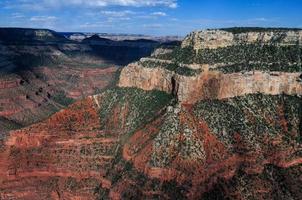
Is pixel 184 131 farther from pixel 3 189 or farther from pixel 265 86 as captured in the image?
pixel 3 189

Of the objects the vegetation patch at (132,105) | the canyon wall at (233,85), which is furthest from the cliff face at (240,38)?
the vegetation patch at (132,105)

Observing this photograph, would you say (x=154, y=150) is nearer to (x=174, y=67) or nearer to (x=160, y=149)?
(x=160, y=149)

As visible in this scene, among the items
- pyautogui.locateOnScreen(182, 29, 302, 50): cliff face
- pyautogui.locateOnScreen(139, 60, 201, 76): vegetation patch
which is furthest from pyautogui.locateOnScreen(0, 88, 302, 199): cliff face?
pyautogui.locateOnScreen(182, 29, 302, 50): cliff face

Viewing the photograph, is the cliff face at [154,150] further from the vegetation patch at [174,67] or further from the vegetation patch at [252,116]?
the vegetation patch at [174,67]

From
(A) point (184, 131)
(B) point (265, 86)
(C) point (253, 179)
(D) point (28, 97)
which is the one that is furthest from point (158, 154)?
(D) point (28, 97)

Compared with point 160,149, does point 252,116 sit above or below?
above

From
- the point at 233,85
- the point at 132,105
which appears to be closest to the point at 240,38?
the point at 233,85

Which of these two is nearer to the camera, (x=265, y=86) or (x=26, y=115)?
(x=265, y=86)

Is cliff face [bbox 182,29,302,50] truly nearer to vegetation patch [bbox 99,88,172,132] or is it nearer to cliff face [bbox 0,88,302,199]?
cliff face [bbox 0,88,302,199]
